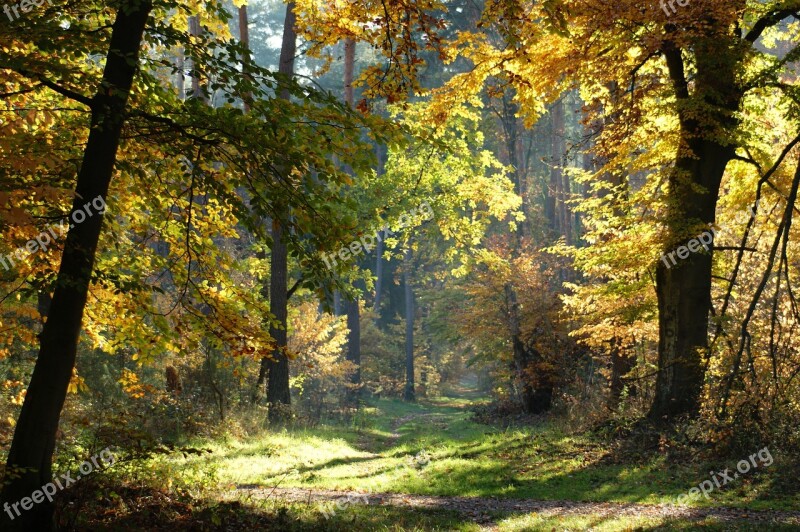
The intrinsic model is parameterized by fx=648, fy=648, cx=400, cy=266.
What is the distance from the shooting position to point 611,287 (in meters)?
12.8

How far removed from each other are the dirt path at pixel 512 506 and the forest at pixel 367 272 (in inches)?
3.8

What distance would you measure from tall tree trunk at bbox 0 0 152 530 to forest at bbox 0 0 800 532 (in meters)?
0.02

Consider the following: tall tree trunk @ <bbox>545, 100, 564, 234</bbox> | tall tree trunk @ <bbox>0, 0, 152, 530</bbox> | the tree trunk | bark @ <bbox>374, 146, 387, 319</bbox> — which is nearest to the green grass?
the tree trunk

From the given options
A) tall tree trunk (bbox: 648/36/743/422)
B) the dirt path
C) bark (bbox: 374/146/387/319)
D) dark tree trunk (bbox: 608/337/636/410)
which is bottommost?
the dirt path

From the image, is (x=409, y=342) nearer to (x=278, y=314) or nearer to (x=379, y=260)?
(x=379, y=260)

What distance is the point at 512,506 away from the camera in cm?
954

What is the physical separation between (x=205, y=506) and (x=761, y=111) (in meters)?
11.2

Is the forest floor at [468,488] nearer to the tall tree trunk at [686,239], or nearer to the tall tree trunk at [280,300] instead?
the tall tree trunk at [280,300]

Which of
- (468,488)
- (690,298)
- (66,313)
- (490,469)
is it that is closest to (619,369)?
(690,298)

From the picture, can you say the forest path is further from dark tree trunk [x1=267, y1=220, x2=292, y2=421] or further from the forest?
dark tree trunk [x1=267, y1=220, x2=292, y2=421]

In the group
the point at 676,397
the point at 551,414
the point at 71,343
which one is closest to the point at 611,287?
the point at 676,397

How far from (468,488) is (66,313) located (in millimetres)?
7580

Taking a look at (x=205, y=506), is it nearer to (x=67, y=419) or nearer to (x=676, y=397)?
(x=67, y=419)

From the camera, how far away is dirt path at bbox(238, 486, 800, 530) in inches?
319
